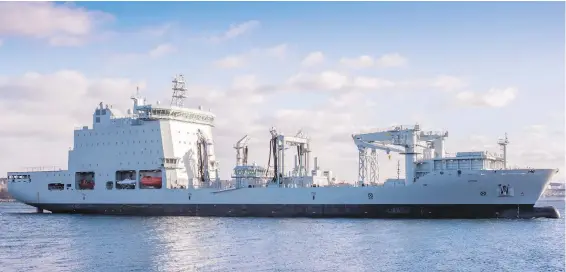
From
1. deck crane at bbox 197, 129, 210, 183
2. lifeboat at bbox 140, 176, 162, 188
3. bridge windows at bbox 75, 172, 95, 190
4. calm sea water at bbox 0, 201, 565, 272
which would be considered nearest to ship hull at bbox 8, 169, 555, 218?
bridge windows at bbox 75, 172, 95, 190

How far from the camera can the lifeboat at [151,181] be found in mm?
54953

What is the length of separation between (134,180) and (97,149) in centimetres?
509

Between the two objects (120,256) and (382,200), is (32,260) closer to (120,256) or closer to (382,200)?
(120,256)

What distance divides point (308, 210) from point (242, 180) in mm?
6494

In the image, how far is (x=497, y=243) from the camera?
32.2 m

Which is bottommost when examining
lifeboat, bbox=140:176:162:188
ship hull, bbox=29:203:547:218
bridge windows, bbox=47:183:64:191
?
ship hull, bbox=29:203:547:218

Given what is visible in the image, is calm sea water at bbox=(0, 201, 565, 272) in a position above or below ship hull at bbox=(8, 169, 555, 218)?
below

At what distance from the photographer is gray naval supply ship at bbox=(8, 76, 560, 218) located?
43.8 metres

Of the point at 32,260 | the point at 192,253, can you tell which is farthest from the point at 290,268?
the point at 32,260

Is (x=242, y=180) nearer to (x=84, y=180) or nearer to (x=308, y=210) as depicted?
(x=308, y=210)

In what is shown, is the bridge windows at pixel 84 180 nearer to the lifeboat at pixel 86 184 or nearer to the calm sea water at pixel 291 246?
the lifeboat at pixel 86 184

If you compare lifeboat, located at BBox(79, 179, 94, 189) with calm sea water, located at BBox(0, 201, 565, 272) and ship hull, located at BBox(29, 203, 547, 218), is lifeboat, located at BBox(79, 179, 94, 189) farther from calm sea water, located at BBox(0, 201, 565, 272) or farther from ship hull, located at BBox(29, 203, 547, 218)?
calm sea water, located at BBox(0, 201, 565, 272)

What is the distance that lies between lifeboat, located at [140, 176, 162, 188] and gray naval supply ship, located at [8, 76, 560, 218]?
0.09 m

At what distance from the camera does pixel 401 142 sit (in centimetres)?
4612
